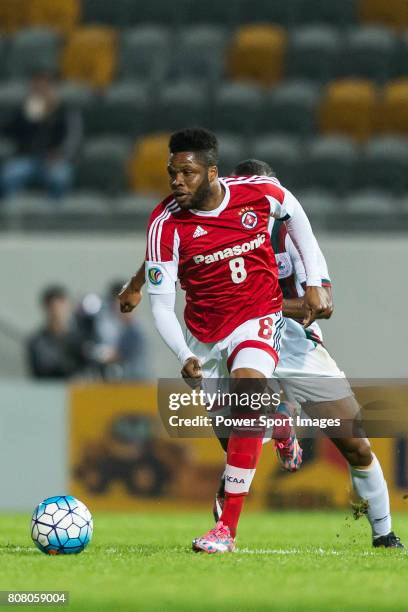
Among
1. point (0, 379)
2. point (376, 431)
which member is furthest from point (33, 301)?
point (376, 431)

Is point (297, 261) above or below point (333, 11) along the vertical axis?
below

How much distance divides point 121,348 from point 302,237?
21.3 feet

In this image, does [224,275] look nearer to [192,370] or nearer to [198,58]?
[192,370]

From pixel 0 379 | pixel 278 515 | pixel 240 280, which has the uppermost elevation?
pixel 240 280

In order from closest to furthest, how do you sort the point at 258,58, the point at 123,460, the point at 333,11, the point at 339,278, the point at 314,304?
the point at 314,304
the point at 123,460
the point at 339,278
the point at 258,58
the point at 333,11

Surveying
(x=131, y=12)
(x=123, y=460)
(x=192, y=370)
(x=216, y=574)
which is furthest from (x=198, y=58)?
(x=216, y=574)

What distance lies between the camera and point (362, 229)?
14.4 metres

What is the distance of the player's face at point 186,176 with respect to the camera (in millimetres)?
6820

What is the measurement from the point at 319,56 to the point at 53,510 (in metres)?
11.4

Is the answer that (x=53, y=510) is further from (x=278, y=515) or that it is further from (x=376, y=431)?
(x=278, y=515)

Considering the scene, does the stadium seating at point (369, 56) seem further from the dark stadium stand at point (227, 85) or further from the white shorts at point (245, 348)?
the white shorts at point (245, 348)

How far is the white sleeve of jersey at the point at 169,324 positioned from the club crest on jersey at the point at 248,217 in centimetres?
57

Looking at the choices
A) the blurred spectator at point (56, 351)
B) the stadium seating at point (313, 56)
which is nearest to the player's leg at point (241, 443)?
the blurred spectator at point (56, 351)

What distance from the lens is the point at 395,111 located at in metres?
16.5
